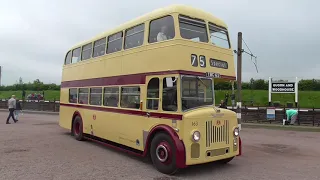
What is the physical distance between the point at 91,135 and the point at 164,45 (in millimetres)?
5940

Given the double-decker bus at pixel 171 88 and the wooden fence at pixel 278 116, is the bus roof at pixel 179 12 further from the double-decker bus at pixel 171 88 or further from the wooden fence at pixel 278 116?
the wooden fence at pixel 278 116

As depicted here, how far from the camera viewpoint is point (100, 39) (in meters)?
11.3

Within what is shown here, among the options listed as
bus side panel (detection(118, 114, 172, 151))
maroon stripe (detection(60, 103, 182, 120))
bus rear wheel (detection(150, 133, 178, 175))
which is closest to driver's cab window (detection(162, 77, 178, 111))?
maroon stripe (detection(60, 103, 182, 120))

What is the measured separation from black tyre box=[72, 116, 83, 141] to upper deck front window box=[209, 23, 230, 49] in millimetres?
6747

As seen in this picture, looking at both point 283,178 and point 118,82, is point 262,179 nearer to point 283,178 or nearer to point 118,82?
point 283,178

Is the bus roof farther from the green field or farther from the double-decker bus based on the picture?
the green field

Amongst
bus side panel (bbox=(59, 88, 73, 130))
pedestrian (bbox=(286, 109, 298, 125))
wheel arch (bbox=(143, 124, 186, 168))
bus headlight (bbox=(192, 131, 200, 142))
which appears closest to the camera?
wheel arch (bbox=(143, 124, 186, 168))

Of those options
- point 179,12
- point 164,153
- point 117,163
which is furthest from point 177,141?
point 179,12

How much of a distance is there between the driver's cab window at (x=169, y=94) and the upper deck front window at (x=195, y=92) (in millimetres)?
199

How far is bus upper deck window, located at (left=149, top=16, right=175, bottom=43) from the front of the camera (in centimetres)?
762

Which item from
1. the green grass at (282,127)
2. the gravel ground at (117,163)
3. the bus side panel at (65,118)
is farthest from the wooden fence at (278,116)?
the bus side panel at (65,118)

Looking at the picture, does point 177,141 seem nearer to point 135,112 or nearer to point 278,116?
point 135,112

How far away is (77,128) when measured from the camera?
12820 millimetres

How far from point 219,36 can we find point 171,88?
2.26m
